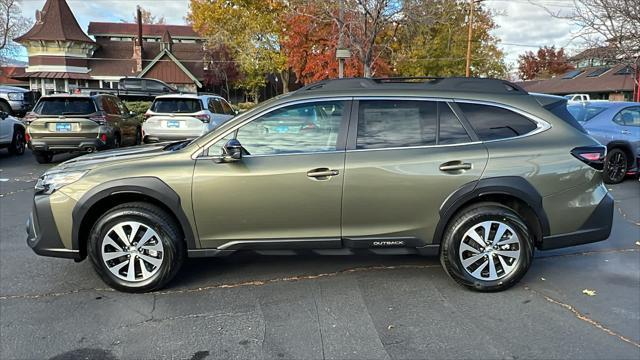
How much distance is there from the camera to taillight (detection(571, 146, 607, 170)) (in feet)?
13.5

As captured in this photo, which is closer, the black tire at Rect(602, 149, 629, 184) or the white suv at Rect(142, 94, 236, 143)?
the black tire at Rect(602, 149, 629, 184)

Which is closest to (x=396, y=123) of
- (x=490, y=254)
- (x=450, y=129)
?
(x=450, y=129)

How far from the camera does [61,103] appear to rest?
36.6 feet

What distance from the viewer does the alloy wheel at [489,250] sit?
4094mm

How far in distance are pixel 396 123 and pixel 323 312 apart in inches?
68.5

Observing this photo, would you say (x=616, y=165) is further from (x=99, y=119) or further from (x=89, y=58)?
Answer: (x=89, y=58)

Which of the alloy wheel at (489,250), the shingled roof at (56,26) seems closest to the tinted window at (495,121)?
the alloy wheel at (489,250)

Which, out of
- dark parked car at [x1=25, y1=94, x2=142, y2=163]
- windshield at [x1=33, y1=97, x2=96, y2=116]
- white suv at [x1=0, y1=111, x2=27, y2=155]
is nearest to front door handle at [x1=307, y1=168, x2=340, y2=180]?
dark parked car at [x1=25, y1=94, x2=142, y2=163]

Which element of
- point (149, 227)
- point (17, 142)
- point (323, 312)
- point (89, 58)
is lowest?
point (323, 312)

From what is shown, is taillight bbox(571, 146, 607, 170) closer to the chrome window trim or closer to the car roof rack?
the car roof rack

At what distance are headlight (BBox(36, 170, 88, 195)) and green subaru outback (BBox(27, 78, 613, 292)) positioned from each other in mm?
14

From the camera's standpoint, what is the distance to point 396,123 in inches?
165

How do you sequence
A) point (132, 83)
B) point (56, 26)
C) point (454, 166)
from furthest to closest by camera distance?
point (56, 26), point (132, 83), point (454, 166)

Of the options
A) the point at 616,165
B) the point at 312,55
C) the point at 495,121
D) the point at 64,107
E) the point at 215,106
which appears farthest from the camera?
the point at 312,55
